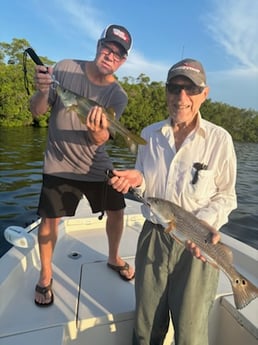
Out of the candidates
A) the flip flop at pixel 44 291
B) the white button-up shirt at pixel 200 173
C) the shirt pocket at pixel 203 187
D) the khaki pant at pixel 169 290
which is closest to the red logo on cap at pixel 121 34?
the white button-up shirt at pixel 200 173

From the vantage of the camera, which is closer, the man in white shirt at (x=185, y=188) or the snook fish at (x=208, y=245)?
the snook fish at (x=208, y=245)

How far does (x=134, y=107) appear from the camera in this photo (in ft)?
184

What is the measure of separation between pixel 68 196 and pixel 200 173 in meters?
1.51

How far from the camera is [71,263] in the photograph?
371 cm

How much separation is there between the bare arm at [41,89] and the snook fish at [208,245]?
5.10 ft

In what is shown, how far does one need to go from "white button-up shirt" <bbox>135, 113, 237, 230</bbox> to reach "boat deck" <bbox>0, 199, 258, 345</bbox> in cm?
110

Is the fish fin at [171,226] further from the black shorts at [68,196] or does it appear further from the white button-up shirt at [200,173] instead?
the black shorts at [68,196]

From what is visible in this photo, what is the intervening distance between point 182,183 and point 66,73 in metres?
1.65

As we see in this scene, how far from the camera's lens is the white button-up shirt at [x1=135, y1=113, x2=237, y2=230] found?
2.13 meters

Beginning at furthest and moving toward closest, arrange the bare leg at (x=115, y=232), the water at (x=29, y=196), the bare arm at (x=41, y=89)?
the water at (x=29, y=196), the bare leg at (x=115, y=232), the bare arm at (x=41, y=89)

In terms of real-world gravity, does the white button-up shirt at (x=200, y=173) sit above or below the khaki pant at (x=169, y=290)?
above

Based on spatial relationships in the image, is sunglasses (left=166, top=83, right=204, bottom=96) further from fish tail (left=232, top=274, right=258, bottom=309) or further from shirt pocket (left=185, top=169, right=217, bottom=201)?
fish tail (left=232, top=274, right=258, bottom=309)

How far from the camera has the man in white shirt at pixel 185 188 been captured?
213 cm

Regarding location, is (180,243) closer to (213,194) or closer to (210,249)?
(210,249)
